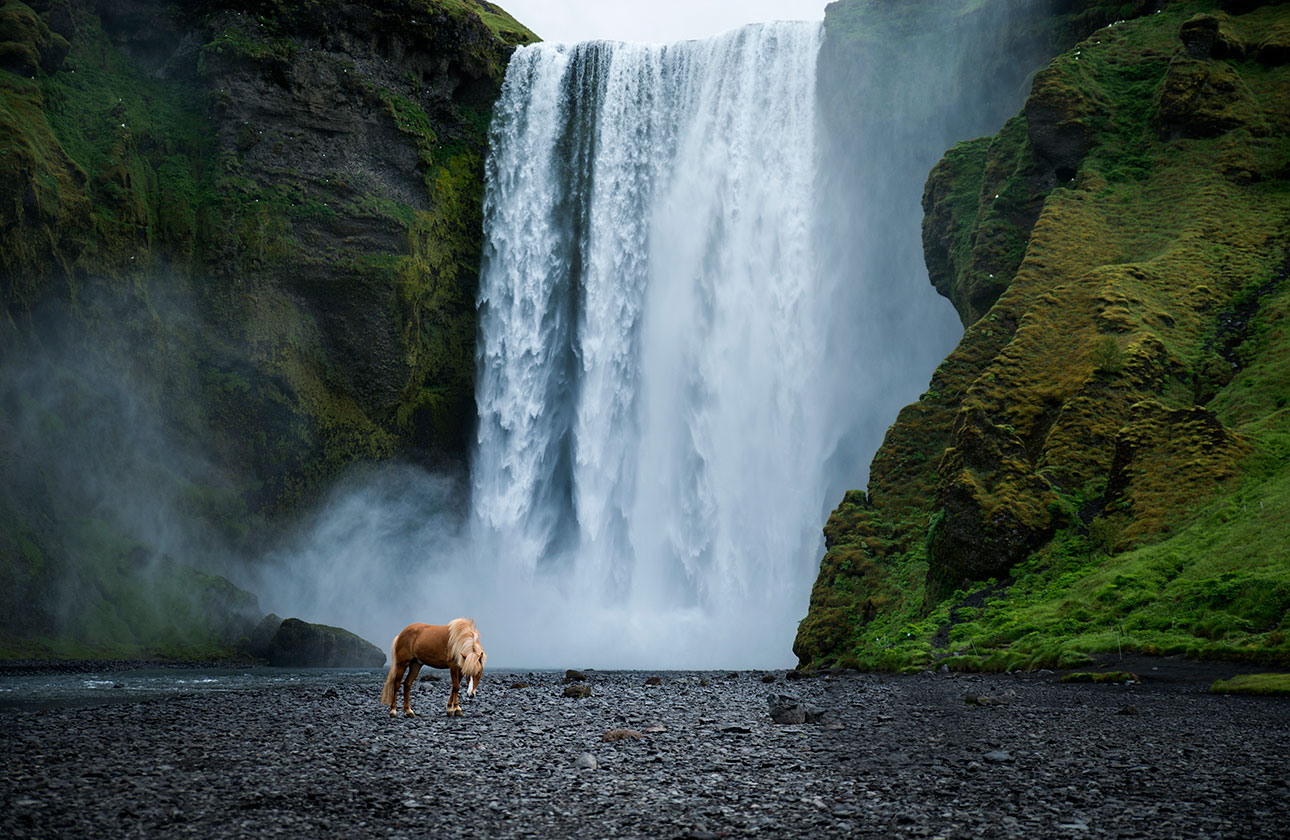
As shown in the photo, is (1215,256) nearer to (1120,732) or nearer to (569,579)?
(1120,732)

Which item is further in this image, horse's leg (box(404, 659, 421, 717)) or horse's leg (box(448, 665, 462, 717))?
horse's leg (box(404, 659, 421, 717))

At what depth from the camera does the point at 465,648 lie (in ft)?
32.2

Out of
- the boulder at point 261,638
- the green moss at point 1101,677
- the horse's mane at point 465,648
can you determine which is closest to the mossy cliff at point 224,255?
the boulder at point 261,638

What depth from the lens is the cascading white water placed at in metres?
42.8

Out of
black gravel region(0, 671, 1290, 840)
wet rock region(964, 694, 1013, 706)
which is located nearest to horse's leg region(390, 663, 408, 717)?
black gravel region(0, 671, 1290, 840)

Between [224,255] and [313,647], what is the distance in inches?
817

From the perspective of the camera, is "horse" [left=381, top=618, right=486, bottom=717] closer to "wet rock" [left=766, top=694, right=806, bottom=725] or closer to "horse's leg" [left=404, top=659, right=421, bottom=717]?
"horse's leg" [left=404, top=659, right=421, bottom=717]

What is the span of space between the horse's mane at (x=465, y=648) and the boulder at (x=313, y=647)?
1144 inches

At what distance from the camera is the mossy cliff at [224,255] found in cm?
3650

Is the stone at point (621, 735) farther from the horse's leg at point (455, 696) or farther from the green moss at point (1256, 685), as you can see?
the green moss at point (1256, 685)

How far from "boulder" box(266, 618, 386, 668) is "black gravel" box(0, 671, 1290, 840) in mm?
24073

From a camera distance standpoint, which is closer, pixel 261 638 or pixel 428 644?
pixel 428 644

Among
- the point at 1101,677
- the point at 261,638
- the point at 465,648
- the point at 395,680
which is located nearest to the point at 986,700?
the point at 1101,677

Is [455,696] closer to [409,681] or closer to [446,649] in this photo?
[409,681]
